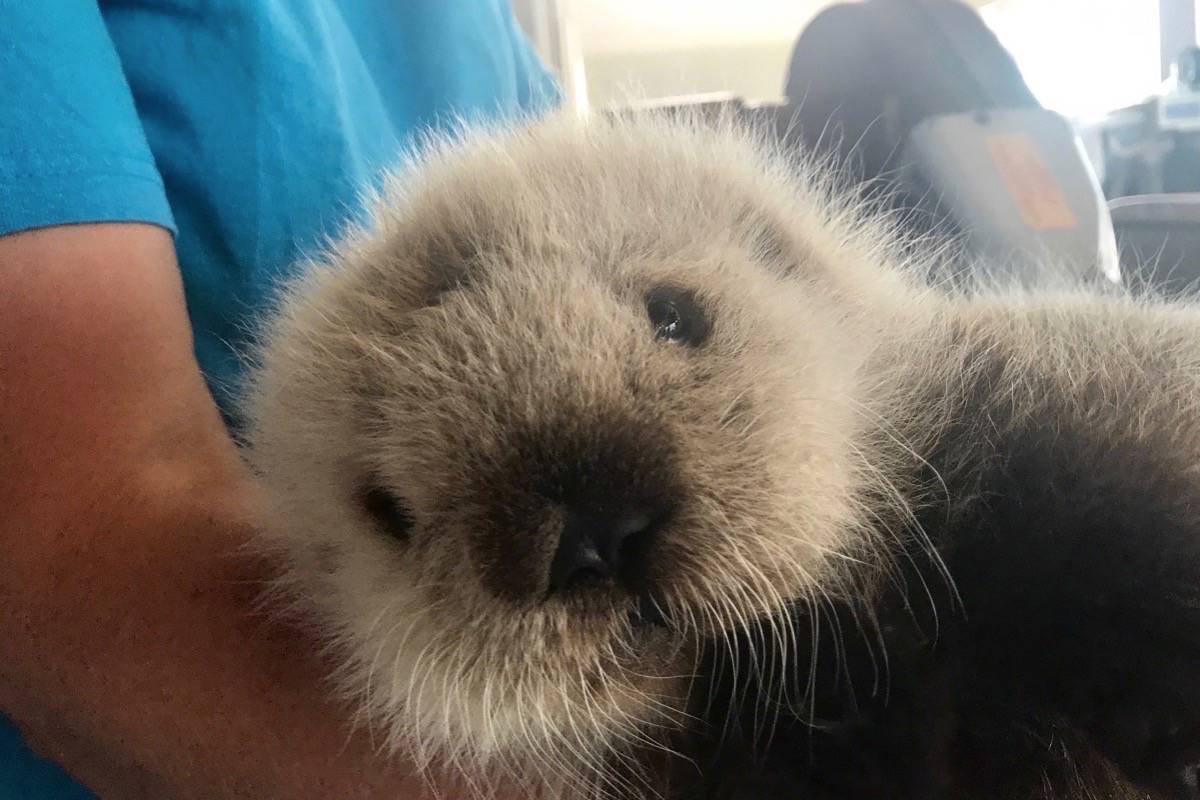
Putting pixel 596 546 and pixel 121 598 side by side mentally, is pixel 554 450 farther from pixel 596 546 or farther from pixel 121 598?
pixel 121 598

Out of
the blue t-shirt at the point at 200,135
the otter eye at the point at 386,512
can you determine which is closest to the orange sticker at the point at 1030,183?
the blue t-shirt at the point at 200,135

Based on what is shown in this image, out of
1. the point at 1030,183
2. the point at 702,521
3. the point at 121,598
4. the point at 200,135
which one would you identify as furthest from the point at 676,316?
the point at 1030,183

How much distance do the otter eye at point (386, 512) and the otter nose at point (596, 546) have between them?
0.08 meters

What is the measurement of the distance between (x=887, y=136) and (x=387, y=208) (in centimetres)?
91

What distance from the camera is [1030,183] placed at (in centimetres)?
118

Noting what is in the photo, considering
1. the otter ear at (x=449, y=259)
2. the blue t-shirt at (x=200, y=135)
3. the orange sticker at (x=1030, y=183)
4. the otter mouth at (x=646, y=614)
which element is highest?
the blue t-shirt at (x=200, y=135)

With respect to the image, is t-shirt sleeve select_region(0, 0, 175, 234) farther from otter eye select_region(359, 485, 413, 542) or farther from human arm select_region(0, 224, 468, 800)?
otter eye select_region(359, 485, 413, 542)

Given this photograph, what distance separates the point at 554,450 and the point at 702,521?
7cm

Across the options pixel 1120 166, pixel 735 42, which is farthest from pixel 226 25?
pixel 735 42

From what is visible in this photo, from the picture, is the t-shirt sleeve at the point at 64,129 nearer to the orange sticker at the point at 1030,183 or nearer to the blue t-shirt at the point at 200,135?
the blue t-shirt at the point at 200,135

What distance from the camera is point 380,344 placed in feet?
1.20

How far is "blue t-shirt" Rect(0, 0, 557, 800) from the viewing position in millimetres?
479

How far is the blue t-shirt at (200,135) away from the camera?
0.48 m

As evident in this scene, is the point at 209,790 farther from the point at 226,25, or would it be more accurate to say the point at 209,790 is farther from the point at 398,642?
the point at 226,25
